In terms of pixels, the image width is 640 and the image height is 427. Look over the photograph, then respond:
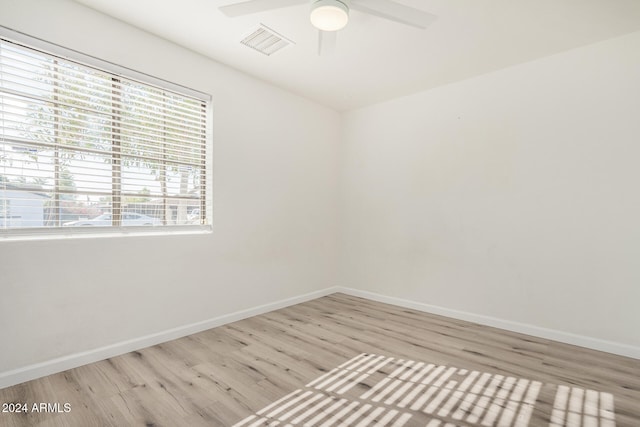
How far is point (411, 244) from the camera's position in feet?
12.8

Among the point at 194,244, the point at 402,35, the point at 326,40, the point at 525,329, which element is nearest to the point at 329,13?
the point at 326,40

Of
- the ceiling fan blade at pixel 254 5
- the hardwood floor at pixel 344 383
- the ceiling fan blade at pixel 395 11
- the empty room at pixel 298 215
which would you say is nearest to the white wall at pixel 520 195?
the empty room at pixel 298 215

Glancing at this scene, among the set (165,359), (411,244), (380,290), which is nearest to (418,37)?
(411,244)

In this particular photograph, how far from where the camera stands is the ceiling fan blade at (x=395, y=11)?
6.47 ft

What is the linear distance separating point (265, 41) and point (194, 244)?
195 cm

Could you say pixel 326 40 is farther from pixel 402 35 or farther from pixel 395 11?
pixel 402 35

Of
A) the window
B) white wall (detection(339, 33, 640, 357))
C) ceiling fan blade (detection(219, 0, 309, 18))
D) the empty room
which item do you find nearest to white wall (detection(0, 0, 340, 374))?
the empty room

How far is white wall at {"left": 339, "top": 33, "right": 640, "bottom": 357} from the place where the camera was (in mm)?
2645

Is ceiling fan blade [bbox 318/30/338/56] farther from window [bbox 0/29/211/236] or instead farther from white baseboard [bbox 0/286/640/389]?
white baseboard [bbox 0/286/640/389]

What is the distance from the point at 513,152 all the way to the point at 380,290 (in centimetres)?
225

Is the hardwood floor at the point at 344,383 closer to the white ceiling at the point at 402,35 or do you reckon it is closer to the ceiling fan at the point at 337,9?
the ceiling fan at the point at 337,9

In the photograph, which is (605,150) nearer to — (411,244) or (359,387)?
(411,244)

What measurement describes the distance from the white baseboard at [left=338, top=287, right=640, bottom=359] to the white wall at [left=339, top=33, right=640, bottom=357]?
0.03m

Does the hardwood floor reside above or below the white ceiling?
below
